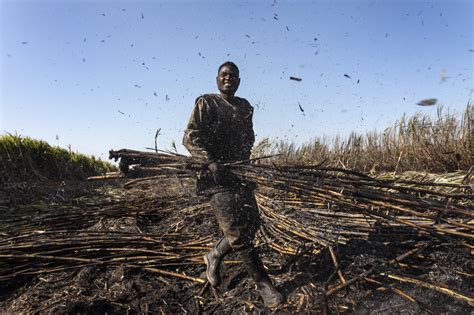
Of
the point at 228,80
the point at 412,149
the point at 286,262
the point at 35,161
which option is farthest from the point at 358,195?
the point at 35,161

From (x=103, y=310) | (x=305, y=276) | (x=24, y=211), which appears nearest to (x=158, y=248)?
(x=103, y=310)

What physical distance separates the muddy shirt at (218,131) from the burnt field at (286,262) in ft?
1.60

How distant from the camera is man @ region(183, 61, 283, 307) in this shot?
108 inches

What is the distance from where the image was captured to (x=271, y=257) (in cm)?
342

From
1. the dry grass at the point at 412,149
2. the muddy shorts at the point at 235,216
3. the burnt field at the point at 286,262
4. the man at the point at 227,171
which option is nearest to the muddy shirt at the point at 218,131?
the man at the point at 227,171

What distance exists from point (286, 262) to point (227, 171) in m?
1.10

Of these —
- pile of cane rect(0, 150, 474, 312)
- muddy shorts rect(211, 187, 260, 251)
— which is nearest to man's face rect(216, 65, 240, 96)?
pile of cane rect(0, 150, 474, 312)

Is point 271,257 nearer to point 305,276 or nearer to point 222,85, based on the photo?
point 305,276

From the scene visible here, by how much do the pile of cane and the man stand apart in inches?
7.9

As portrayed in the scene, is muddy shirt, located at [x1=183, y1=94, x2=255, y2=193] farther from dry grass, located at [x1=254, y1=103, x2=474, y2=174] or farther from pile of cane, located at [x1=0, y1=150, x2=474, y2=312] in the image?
dry grass, located at [x1=254, y1=103, x2=474, y2=174]

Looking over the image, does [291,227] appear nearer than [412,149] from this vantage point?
Yes

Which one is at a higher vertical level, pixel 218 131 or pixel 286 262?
A: pixel 218 131

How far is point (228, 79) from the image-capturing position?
125 inches

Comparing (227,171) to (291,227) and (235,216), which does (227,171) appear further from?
(291,227)
